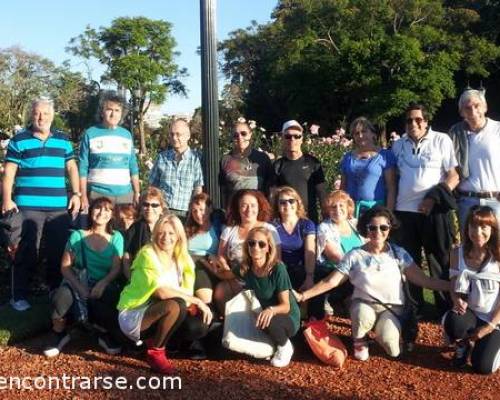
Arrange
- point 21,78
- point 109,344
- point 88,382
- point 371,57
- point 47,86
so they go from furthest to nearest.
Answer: point 47,86, point 21,78, point 371,57, point 109,344, point 88,382

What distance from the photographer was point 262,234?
4.56 m

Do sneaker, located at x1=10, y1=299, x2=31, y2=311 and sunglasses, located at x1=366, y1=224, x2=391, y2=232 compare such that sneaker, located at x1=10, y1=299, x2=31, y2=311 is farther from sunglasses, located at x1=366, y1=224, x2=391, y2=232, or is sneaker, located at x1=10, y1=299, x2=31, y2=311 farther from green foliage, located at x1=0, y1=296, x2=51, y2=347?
sunglasses, located at x1=366, y1=224, x2=391, y2=232

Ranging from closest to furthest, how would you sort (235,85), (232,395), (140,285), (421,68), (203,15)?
(232,395), (140,285), (203,15), (421,68), (235,85)

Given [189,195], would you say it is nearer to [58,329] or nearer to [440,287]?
[58,329]

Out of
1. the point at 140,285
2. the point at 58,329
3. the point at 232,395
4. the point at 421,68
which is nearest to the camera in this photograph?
the point at 232,395

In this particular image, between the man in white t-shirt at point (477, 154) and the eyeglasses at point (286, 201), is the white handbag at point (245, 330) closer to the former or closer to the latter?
the eyeglasses at point (286, 201)

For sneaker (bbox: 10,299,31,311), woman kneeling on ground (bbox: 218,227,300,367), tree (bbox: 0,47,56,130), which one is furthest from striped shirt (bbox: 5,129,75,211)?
tree (bbox: 0,47,56,130)

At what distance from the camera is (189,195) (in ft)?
18.1

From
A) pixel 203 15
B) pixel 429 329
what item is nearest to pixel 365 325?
pixel 429 329

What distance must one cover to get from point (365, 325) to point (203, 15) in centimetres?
286

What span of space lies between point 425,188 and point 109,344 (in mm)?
2855

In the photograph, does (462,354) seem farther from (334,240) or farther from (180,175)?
(180,175)

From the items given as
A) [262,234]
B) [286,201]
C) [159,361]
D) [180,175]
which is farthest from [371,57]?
[159,361]

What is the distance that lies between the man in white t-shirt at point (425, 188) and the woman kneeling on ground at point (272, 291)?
1366 mm
